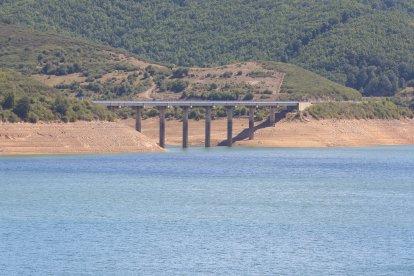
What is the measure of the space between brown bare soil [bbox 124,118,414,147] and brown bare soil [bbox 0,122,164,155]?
22848mm

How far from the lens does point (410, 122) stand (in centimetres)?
16125

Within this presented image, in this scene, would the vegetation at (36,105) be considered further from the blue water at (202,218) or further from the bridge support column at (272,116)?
the bridge support column at (272,116)

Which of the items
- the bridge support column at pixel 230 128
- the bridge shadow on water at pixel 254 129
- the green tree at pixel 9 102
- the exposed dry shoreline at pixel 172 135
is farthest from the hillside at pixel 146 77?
the green tree at pixel 9 102

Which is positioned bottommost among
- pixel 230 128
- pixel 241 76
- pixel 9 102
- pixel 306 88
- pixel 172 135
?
pixel 172 135

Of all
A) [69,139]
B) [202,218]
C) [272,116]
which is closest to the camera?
[202,218]

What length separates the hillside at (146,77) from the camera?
542 ft

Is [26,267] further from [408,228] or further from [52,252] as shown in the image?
[408,228]

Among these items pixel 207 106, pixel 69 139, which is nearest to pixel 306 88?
pixel 207 106

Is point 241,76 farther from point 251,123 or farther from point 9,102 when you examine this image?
A: point 9,102

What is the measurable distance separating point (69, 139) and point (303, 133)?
3598cm

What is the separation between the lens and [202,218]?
214 ft

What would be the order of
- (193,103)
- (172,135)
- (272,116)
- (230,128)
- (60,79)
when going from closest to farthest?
(193,103)
(230,128)
(272,116)
(172,135)
(60,79)

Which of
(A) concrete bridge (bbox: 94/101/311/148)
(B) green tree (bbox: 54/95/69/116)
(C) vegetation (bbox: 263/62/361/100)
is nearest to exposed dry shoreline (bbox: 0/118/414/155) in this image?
(A) concrete bridge (bbox: 94/101/311/148)

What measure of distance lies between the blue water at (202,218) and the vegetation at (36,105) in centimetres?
778
